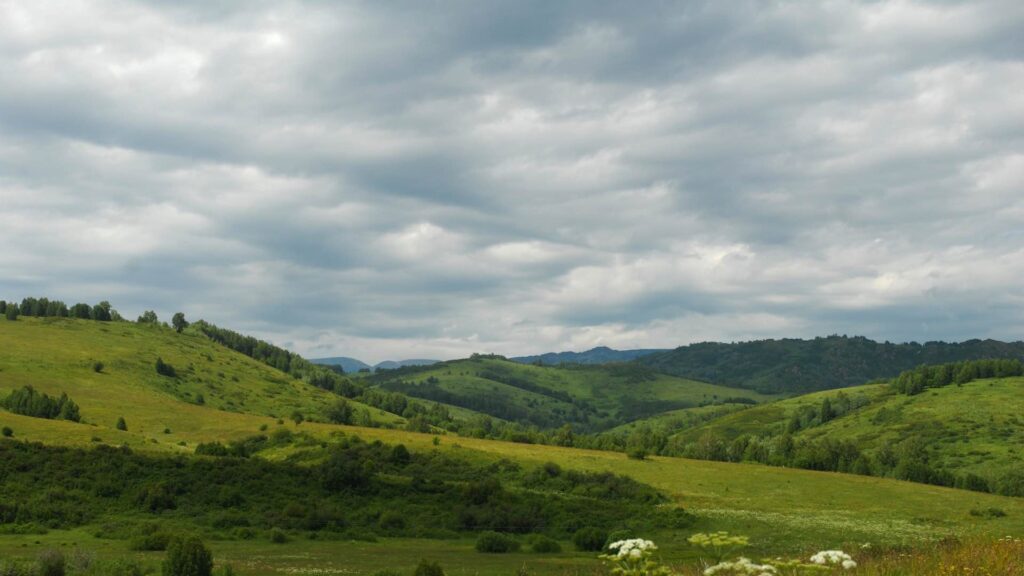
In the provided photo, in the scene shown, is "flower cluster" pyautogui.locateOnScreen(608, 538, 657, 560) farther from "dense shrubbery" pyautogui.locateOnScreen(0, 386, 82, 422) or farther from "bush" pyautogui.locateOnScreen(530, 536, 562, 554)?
"dense shrubbery" pyautogui.locateOnScreen(0, 386, 82, 422)

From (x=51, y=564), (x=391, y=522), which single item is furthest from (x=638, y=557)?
(x=391, y=522)

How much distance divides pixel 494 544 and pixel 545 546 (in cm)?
474

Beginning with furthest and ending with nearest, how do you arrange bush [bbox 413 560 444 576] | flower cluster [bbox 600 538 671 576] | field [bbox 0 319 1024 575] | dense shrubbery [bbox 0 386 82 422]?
1. dense shrubbery [bbox 0 386 82 422]
2. field [bbox 0 319 1024 575]
3. bush [bbox 413 560 444 576]
4. flower cluster [bbox 600 538 671 576]

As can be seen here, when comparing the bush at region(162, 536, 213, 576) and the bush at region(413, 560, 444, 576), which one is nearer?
the bush at region(413, 560, 444, 576)

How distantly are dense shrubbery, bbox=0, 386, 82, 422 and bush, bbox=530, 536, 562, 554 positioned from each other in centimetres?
9456

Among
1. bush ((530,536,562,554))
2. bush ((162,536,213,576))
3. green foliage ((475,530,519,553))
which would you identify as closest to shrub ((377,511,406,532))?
green foliage ((475,530,519,553))

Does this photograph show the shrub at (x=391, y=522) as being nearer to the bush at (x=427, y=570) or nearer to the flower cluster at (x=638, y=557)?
the bush at (x=427, y=570)

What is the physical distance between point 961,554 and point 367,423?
168710 millimetres

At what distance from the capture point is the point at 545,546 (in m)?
56.1

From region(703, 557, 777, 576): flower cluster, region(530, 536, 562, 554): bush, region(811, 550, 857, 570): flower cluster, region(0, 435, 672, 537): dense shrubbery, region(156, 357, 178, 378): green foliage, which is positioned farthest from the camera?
region(156, 357, 178, 378): green foliage

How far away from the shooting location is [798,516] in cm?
7150

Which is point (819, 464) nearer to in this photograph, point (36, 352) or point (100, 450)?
point (100, 450)

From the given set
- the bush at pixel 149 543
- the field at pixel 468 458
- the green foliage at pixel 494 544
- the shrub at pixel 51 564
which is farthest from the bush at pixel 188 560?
the green foliage at pixel 494 544

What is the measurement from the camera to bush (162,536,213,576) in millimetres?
30297
